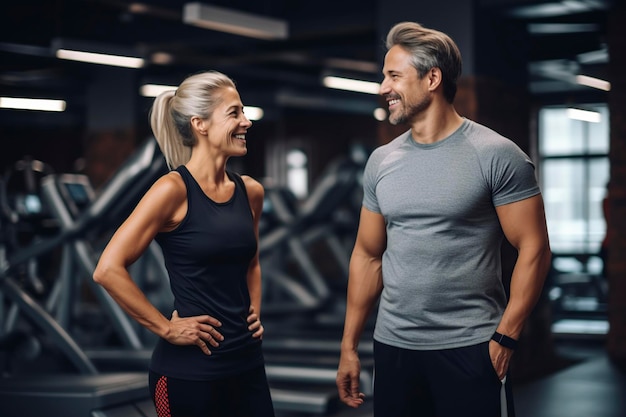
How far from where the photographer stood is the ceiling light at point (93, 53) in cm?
674

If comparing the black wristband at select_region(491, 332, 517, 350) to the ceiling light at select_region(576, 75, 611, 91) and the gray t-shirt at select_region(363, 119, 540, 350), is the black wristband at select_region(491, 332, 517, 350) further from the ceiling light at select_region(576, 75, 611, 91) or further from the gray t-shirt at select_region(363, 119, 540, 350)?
the ceiling light at select_region(576, 75, 611, 91)

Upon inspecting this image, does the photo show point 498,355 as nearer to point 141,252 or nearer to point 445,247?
point 445,247

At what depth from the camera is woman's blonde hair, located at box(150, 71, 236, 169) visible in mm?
1992

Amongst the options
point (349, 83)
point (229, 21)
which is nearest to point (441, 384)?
point (229, 21)

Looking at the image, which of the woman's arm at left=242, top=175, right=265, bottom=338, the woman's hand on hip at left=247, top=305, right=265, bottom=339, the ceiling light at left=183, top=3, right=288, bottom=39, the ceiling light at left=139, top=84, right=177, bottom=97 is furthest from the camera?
the ceiling light at left=139, top=84, right=177, bottom=97

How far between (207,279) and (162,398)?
28cm

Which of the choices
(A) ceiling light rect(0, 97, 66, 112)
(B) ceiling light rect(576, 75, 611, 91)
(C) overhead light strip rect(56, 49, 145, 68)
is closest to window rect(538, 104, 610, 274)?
(B) ceiling light rect(576, 75, 611, 91)

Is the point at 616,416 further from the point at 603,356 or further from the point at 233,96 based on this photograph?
the point at 233,96

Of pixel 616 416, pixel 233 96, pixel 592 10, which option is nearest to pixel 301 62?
pixel 592 10

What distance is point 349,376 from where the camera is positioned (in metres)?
2.06

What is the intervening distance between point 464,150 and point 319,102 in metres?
11.0

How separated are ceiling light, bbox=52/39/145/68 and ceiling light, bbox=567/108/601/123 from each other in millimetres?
6270

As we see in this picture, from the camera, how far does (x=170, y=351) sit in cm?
194

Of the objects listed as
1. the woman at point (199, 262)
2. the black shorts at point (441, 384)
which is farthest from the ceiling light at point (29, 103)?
the black shorts at point (441, 384)
